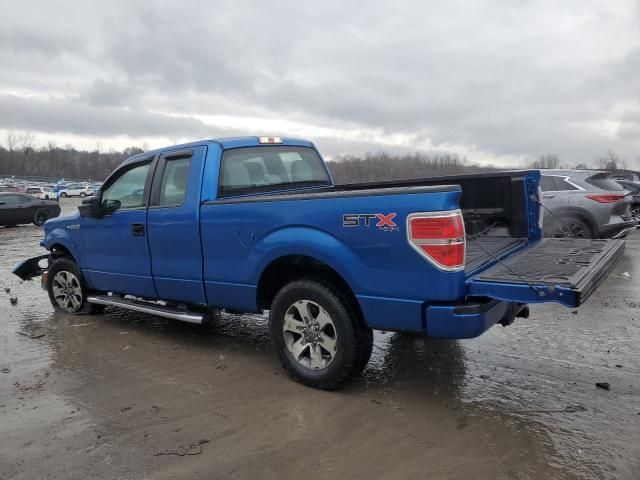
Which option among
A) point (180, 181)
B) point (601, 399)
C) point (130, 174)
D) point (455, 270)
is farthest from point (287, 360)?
point (130, 174)

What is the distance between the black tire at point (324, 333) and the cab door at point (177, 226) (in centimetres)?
99

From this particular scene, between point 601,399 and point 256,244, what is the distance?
9.42ft

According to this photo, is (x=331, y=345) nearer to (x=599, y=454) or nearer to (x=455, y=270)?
(x=455, y=270)

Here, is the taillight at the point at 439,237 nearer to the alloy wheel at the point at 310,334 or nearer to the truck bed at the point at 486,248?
the truck bed at the point at 486,248

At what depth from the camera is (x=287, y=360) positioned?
415 centimetres

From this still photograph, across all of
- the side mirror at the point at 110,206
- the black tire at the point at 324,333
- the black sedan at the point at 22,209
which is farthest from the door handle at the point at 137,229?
the black sedan at the point at 22,209

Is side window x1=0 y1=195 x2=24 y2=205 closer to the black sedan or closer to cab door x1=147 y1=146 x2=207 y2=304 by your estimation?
the black sedan

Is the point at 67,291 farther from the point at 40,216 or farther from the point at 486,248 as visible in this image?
the point at 40,216

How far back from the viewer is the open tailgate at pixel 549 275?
3027 mm

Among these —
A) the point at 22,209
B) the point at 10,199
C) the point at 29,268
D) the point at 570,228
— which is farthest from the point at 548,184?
the point at 10,199

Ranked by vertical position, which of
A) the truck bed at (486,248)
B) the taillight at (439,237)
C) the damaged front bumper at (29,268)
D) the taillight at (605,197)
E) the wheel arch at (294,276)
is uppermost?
the taillight at (439,237)

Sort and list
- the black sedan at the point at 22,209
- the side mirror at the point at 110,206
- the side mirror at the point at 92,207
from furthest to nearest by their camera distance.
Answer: the black sedan at the point at 22,209 < the side mirror at the point at 92,207 < the side mirror at the point at 110,206

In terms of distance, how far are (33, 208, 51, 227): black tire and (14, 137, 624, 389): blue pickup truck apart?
56.5 ft

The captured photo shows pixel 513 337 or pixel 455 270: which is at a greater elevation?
pixel 455 270
